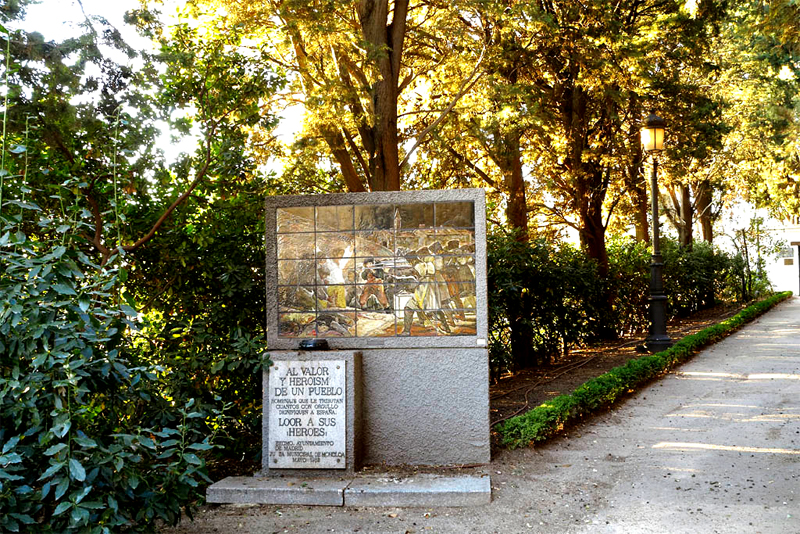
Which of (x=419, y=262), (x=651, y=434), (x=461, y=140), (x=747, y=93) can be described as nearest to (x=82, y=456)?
(x=419, y=262)

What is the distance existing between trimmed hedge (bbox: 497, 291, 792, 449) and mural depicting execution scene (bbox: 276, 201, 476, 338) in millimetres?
1427

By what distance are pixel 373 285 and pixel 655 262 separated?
328 inches

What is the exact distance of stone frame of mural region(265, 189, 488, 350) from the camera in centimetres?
640

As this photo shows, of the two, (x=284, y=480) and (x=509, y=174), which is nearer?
(x=284, y=480)

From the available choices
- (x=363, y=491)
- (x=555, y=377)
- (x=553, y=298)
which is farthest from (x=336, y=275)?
(x=553, y=298)

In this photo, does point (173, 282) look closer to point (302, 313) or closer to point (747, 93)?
point (302, 313)

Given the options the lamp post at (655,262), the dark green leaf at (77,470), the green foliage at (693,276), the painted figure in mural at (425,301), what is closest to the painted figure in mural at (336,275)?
the painted figure in mural at (425,301)

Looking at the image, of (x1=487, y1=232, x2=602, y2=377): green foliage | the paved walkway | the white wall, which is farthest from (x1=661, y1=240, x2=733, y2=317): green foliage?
the white wall

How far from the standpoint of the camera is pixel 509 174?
13023mm

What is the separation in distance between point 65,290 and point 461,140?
29.5 feet

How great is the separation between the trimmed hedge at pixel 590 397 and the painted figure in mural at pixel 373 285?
182 cm

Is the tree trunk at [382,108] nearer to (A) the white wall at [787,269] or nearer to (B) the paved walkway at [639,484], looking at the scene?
(B) the paved walkway at [639,484]

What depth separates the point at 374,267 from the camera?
657 cm

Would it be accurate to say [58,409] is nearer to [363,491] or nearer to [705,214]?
[363,491]
